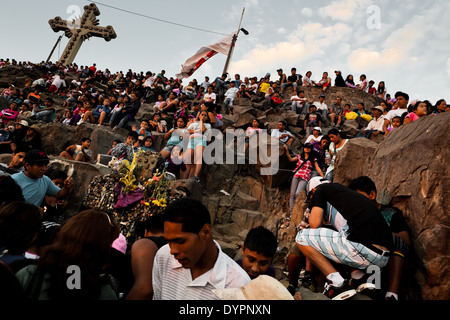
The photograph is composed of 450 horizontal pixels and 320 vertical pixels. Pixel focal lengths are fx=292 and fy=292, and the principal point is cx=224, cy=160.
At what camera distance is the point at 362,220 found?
3258mm

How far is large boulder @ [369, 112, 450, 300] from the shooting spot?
3.56 metres

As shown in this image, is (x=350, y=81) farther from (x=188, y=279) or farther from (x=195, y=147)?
(x=188, y=279)

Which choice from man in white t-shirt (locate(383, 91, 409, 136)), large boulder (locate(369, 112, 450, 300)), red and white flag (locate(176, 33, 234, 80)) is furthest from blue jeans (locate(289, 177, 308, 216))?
red and white flag (locate(176, 33, 234, 80))

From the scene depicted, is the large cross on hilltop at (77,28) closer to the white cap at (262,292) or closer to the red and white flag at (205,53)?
the red and white flag at (205,53)

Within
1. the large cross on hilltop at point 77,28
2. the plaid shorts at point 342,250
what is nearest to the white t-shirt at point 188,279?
the plaid shorts at point 342,250

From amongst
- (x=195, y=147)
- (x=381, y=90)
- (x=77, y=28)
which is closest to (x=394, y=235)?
(x=195, y=147)

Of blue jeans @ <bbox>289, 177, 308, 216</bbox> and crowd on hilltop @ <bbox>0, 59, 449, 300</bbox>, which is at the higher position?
blue jeans @ <bbox>289, 177, 308, 216</bbox>

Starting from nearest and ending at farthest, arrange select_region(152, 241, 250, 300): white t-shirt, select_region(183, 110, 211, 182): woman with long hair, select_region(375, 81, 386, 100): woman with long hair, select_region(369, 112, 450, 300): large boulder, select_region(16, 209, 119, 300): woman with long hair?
1. select_region(16, 209, 119, 300): woman with long hair
2. select_region(152, 241, 250, 300): white t-shirt
3. select_region(369, 112, 450, 300): large boulder
4. select_region(183, 110, 211, 182): woman with long hair
5. select_region(375, 81, 386, 100): woman with long hair

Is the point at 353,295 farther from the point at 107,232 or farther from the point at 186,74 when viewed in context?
the point at 186,74

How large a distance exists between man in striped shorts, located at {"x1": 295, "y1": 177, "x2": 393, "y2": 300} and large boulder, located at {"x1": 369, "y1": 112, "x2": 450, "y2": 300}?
0.84 metres

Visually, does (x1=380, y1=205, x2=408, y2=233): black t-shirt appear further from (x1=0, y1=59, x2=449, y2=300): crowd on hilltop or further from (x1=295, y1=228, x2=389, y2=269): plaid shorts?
(x1=295, y1=228, x2=389, y2=269): plaid shorts

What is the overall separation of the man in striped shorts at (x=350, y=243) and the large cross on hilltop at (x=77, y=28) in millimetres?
25544

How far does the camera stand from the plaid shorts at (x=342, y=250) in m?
3.17

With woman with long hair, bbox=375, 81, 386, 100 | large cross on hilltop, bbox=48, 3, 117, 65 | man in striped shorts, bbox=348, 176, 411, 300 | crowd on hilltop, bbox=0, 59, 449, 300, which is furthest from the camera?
large cross on hilltop, bbox=48, 3, 117, 65
